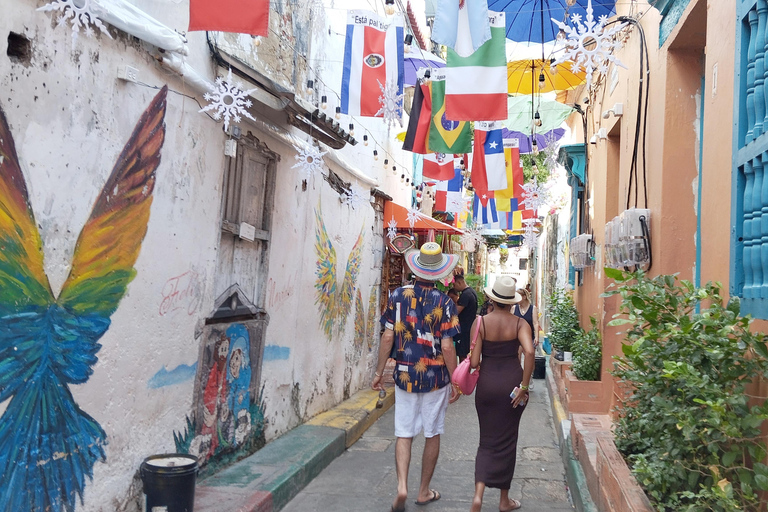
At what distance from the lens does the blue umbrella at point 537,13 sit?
23.0ft

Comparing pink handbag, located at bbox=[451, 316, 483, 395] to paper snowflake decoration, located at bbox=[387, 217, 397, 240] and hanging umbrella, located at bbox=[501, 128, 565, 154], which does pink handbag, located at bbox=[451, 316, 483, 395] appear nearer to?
hanging umbrella, located at bbox=[501, 128, 565, 154]

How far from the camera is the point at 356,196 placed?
31.8 ft

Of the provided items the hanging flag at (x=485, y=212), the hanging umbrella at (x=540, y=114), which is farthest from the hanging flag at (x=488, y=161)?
the hanging flag at (x=485, y=212)

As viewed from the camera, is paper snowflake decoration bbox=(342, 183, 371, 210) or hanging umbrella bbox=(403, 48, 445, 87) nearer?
hanging umbrella bbox=(403, 48, 445, 87)

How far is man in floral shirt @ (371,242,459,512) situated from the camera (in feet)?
18.7

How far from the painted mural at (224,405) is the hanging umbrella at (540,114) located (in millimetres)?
6349

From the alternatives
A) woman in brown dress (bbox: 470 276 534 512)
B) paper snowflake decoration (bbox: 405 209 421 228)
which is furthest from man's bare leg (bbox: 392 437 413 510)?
paper snowflake decoration (bbox: 405 209 421 228)

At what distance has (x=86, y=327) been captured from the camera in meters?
4.04

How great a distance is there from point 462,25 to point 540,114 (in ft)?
18.7

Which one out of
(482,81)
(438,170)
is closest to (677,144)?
(482,81)

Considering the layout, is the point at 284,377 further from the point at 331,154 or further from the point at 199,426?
the point at 331,154

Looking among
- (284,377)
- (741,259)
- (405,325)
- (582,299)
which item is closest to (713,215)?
(741,259)

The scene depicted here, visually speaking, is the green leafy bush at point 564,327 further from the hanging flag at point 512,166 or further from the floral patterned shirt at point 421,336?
the floral patterned shirt at point 421,336

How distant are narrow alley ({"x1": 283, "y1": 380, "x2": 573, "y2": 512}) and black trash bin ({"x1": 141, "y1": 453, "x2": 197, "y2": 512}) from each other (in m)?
1.39
